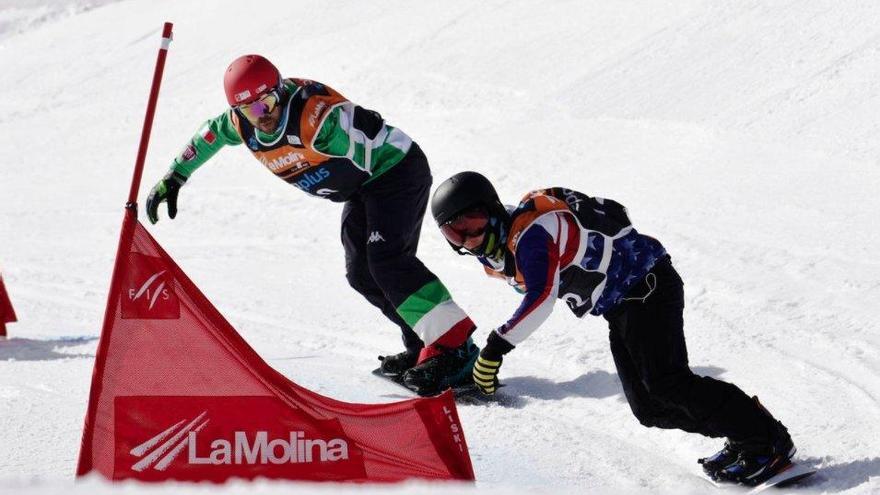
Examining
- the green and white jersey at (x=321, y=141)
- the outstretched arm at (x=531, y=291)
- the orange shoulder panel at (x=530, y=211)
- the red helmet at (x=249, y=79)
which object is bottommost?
the outstretched arm at (x=531, y=291)

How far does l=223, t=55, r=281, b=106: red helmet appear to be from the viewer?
5.60 metres

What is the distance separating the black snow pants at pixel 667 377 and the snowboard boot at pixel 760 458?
0.03 meters

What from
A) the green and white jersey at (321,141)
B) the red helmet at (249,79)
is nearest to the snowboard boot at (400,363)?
the green and white jersey at (321,141)

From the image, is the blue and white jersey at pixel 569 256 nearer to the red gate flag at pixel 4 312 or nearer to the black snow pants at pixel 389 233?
the black snow pants at pixel 389 233

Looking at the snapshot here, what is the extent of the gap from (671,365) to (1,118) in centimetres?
1364

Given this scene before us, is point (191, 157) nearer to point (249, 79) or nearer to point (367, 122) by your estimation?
point (249, 79)

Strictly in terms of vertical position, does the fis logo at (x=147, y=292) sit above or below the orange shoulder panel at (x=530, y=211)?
above

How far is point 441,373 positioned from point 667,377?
161 centimetres

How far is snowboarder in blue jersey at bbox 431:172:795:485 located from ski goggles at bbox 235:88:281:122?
4.20 ft

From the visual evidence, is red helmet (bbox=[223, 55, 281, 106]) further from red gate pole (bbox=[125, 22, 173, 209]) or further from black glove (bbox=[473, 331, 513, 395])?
black glove (bbox=[473, 331, 513, 395])

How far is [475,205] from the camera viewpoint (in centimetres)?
475

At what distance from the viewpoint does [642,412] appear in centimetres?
489

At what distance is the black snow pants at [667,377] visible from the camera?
4676mm

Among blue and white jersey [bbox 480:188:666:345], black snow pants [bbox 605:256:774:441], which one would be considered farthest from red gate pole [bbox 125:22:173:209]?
black snow pants [bbox 605:256:774:441]
